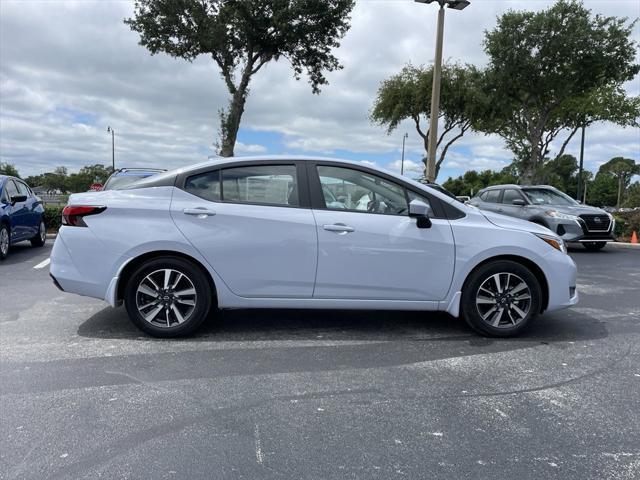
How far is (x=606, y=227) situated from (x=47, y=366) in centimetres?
1201

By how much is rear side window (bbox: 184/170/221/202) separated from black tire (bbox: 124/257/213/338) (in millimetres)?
619

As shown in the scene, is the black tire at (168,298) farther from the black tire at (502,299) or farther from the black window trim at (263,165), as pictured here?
the black tire at (502,299)

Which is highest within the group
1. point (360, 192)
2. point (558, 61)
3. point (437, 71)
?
Answer: point (558, 61)

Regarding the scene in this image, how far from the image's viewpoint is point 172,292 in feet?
14.8

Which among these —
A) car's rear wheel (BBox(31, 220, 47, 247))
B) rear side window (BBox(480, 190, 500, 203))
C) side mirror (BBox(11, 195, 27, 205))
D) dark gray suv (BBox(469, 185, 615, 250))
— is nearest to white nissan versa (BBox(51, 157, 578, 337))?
side mirror (BBox(11, 195, 27, 205))

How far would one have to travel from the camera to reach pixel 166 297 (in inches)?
177

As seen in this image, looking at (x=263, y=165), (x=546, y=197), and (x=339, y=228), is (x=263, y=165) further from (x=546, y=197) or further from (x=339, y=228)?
(x=546, y=197)

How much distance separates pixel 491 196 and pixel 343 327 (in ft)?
33.3

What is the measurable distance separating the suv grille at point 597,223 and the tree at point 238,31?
44.5 ft

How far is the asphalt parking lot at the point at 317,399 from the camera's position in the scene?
8.50ft

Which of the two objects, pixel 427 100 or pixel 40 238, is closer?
pixel 40 238

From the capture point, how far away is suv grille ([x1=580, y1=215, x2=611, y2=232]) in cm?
1184

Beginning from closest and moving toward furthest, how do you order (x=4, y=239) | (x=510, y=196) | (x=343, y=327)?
(x=343, y=327) → (x=4, y=239) → (x=510, y=196)

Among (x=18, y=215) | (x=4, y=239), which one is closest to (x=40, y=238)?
(x=18, y=215)
